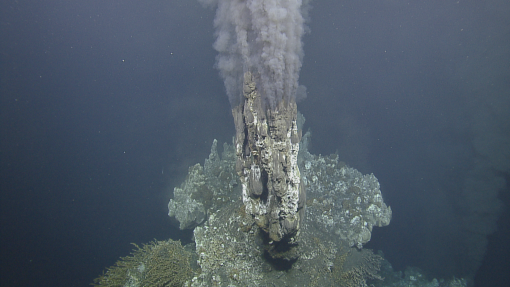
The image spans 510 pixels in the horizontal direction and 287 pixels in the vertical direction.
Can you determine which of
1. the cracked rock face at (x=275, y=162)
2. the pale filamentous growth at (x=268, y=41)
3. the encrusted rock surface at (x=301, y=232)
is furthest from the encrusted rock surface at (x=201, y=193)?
the pale filamentous growth at (x=268, y=41)

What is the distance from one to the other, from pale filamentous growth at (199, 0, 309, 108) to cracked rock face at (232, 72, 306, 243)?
0.27 m

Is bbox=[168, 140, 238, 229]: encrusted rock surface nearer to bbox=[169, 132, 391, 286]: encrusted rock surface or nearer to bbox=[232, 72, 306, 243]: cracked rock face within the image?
bbox=[169, 132, 391, 286]: encrusted rock surface

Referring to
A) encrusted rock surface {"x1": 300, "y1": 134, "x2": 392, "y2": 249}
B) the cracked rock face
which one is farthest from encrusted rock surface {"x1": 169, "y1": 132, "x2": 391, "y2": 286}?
the cracked rock face

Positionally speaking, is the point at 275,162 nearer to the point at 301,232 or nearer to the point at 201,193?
the point at 301,232

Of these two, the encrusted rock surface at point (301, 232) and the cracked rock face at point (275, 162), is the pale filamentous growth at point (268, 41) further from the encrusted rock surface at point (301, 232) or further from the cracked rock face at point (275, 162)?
the encrusted rock surface at point (301, 232)

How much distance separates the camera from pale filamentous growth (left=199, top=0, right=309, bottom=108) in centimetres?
421

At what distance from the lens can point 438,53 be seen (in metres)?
13.8

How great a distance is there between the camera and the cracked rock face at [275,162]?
4.52 m

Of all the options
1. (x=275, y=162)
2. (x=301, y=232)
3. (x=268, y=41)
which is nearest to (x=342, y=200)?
(x=301, y=232)

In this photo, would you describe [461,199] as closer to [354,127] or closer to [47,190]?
[354,127]

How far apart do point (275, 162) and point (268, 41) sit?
2620mm

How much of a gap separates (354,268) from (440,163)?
38.5 ft

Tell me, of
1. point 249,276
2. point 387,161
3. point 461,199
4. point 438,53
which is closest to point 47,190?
point 249,276

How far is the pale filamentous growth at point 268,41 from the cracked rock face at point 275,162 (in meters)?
0.27
